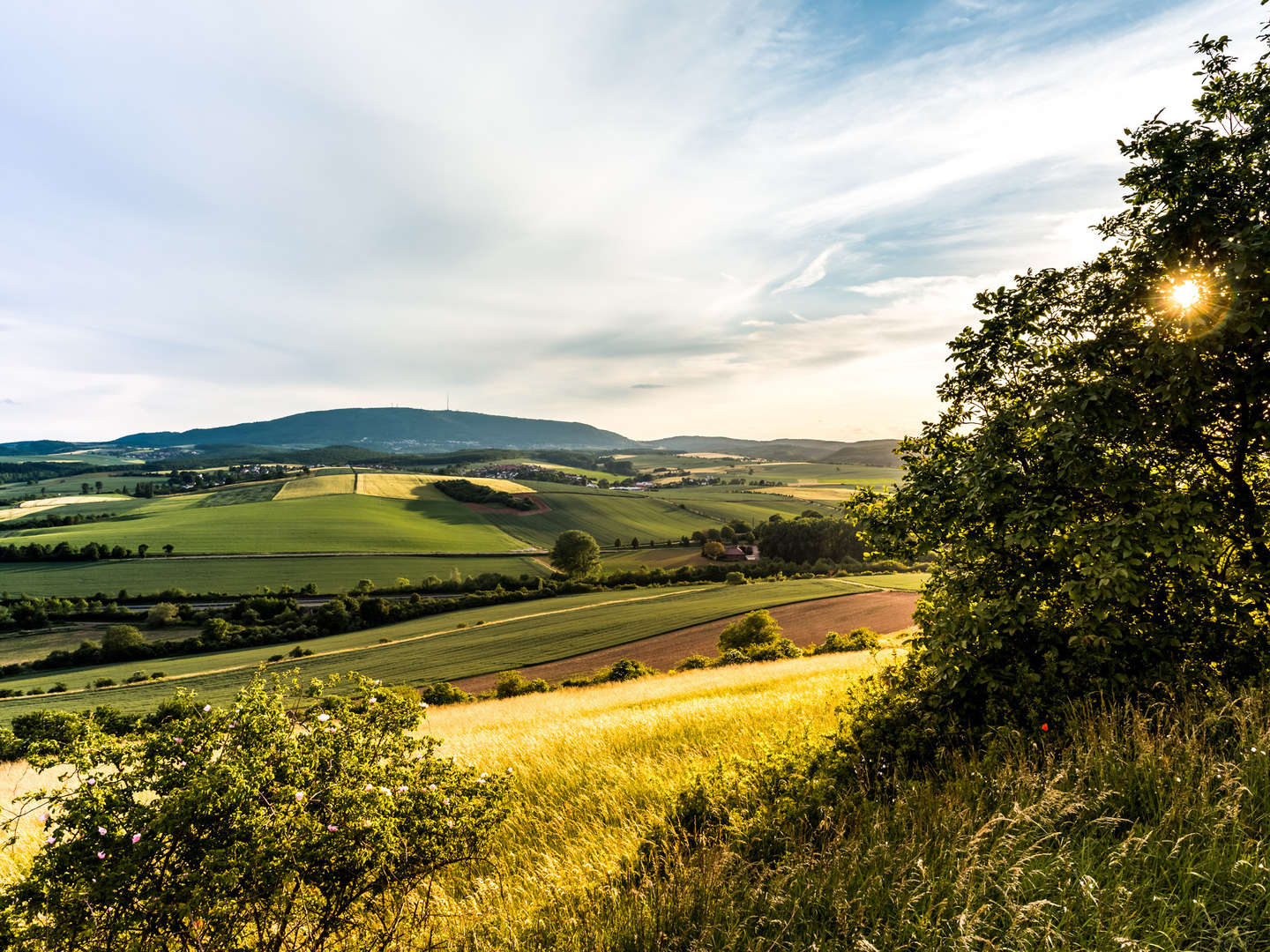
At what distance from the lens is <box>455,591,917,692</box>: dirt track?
3981cm

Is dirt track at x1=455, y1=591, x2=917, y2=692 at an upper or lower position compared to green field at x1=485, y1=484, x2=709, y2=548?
lower

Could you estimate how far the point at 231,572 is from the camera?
71.1 metres

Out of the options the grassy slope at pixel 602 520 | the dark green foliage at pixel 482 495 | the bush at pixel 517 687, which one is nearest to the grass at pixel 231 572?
the grassy slope at pixel 602 520

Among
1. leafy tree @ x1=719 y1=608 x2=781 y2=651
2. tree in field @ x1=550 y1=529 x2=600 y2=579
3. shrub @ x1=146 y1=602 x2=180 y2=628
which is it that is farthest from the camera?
tree in field @ x1=550 y1=529 x2=600 y2=579

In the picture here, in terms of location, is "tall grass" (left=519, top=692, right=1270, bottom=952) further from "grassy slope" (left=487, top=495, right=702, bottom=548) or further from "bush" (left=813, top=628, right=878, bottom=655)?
"grassy slope" (left=487, top=495, right=702, bottom=548)

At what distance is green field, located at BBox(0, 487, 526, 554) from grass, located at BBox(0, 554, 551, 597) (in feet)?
→ 17.4

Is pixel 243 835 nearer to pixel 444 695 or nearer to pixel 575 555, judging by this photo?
pixel 444 695

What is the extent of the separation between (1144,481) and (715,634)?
1602 inches

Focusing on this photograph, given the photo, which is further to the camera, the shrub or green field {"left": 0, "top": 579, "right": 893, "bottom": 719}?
the shrub

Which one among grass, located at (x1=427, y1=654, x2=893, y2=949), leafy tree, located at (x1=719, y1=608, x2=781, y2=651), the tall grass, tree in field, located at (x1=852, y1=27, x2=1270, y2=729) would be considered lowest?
leafy tree, located at (x1=719, y1=608, x2=781, y2=651)

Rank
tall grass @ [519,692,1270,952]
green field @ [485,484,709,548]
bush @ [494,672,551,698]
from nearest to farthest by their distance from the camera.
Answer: tall grass @ [519,692,1270,952] → bush @ [494,672,551,698] → green field @ [485,484,709,548]

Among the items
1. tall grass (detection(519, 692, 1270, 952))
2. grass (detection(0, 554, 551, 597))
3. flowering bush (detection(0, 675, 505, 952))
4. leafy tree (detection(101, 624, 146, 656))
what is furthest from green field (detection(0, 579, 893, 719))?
tall grass (detection(519, 692, 1270, 952))

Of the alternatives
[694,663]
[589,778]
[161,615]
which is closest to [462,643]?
[694,663]

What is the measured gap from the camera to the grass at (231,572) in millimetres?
65375
